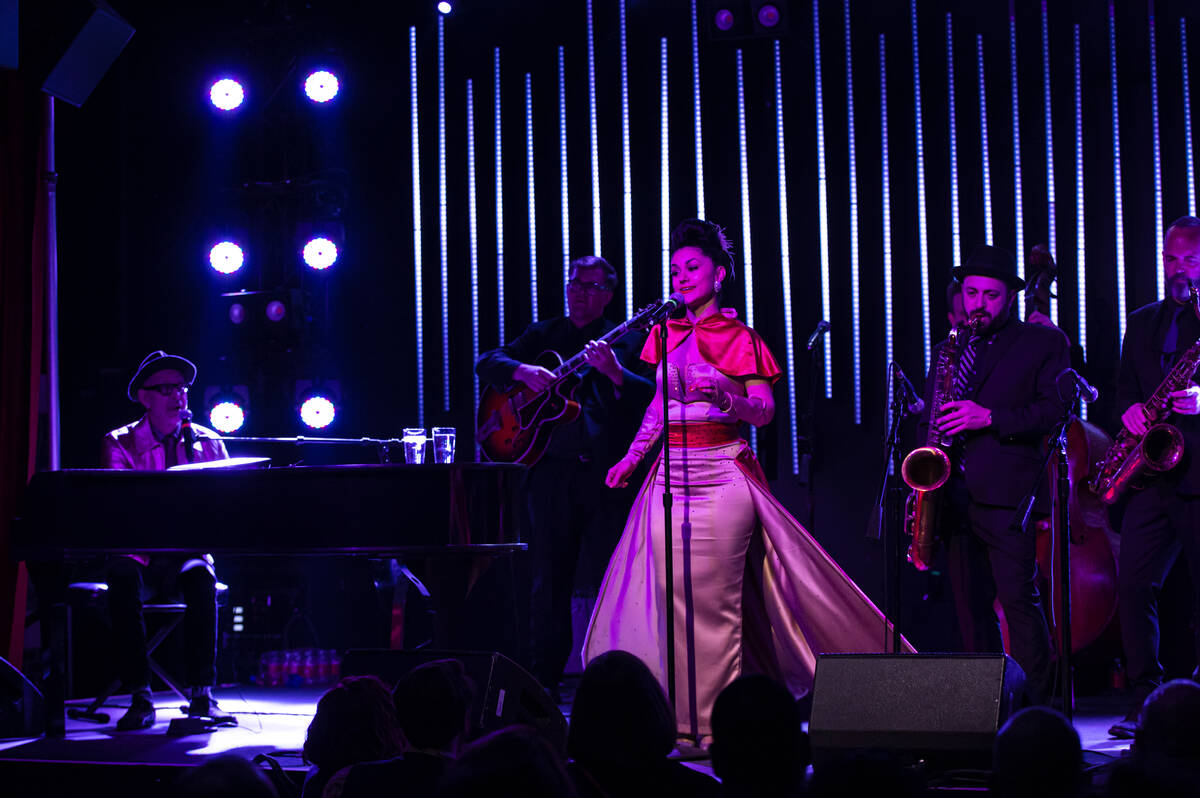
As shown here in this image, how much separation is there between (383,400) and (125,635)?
2364 millimetres

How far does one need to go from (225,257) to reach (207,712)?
114 inches

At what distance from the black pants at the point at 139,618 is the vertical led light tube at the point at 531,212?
272 cm

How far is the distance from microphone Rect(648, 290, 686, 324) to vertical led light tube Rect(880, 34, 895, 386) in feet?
7.59

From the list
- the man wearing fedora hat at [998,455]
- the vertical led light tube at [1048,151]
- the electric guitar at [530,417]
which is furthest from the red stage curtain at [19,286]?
the vertical led light tube at [1048,151]

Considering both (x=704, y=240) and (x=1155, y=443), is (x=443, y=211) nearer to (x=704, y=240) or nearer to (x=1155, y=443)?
(x=704, y=240)

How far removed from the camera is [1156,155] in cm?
681

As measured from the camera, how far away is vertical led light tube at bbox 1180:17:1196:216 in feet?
22.2

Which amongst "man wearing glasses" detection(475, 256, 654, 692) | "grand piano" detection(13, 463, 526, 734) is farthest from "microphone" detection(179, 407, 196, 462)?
"man wearing glasses" detection(475, 256, 654, 692)

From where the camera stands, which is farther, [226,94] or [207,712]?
[226,94]

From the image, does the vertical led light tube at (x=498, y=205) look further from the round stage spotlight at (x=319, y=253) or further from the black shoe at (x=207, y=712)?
the black shoe at (x=207, y=712)

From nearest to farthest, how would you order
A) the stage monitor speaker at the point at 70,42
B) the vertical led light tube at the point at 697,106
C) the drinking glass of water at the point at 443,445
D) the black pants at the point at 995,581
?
the black pants at the point at 995,581 < the drinking glass of water at the point at 443,445 < the stage monitor speaker at the point at 70,42 < the vertical led light tube at the point at 697,106

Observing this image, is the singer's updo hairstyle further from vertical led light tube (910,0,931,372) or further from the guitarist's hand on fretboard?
vertical led light tube (910,0,931,372)

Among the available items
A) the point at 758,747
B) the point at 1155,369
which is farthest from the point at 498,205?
the point at 758,747

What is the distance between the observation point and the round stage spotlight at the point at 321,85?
720 centimetres
